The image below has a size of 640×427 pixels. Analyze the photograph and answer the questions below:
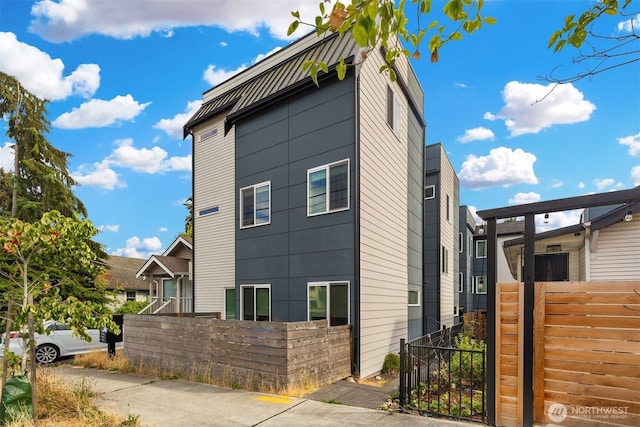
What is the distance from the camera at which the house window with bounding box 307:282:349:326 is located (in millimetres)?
9648

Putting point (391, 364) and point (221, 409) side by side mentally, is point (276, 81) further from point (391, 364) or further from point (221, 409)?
point (221, 409)

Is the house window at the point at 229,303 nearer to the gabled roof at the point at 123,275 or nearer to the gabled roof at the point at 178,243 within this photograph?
the gabled roof at the point at 178,243

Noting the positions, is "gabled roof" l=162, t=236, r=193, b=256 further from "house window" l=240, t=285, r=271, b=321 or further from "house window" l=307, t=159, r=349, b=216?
"house window" l=307, t=159, r=349, b=216

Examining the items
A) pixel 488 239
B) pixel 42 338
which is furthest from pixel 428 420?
pixel 42 338

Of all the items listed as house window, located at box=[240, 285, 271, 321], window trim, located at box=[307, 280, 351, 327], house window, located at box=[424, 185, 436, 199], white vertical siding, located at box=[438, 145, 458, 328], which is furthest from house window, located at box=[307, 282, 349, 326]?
house window, located at box=[424, 185, 436, 199]

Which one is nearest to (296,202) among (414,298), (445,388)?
(445,388)

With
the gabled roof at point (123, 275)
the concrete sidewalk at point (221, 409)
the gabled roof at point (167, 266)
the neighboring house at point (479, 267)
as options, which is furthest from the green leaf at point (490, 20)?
the gabled roof at point (123, 275)

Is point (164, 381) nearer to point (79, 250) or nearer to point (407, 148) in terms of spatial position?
point (79, 250)

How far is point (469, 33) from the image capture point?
10.2 ft

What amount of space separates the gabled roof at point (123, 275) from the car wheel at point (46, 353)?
18406 millimetres

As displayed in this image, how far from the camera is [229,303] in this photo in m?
13.3

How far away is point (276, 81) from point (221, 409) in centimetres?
917

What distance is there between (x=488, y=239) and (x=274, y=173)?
24.2ft

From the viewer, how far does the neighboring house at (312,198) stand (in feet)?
32.7
